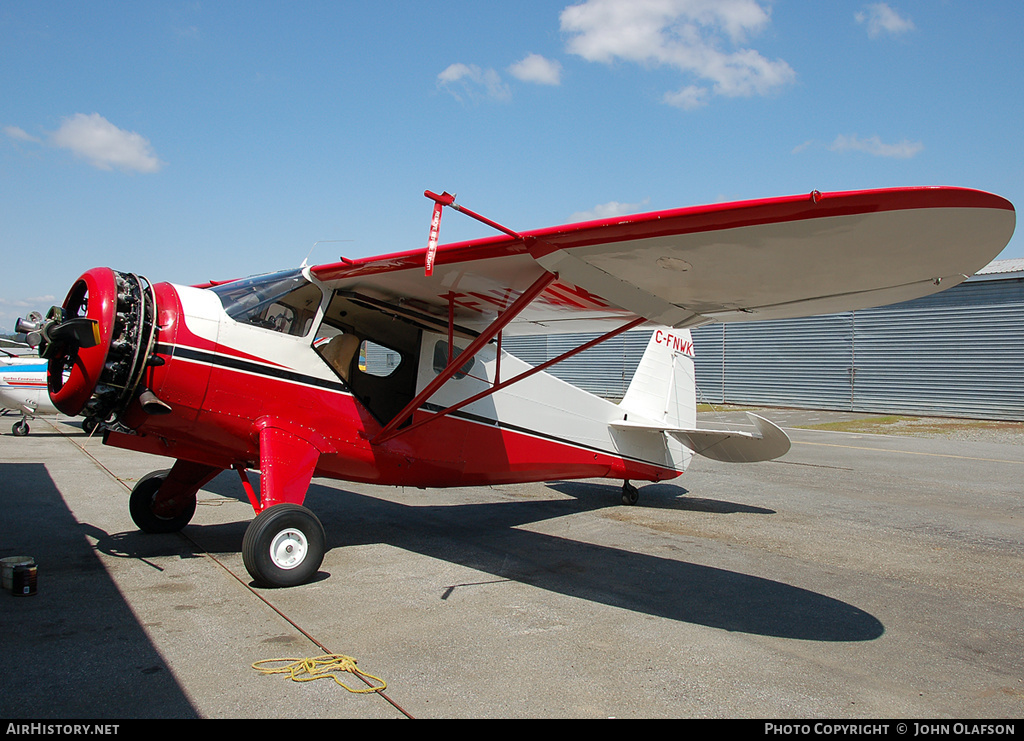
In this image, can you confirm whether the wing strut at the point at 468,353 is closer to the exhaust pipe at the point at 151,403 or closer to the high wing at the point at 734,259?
the high wing at the point at 734,259

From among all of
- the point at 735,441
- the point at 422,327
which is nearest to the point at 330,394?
the point at 422,327

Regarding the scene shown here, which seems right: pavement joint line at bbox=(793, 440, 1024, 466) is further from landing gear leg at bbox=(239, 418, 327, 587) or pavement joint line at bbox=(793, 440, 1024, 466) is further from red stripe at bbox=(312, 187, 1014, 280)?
landing gear leg at bbox=(239, 418, 327, 587)

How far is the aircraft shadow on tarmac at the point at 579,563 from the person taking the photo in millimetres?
4574

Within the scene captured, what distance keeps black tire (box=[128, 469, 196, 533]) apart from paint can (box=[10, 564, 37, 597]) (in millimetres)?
1844

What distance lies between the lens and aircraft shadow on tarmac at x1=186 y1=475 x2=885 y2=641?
4.57m

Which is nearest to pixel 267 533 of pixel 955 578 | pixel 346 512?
pixel 346 512

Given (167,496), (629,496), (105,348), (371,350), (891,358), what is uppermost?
(891,358)

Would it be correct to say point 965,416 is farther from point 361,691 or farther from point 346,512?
point 361,691

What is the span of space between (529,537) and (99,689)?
4.38m

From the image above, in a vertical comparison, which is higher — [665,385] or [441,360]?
[441,360]

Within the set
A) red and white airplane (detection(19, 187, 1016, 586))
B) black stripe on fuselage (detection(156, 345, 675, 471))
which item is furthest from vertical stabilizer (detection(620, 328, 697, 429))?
black stripe on fuselage (detection(156, 345, 675, 471))

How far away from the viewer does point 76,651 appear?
3590 millimetres

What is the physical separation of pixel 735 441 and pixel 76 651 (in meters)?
6.81

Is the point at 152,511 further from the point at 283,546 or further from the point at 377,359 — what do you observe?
the point at 377,359
